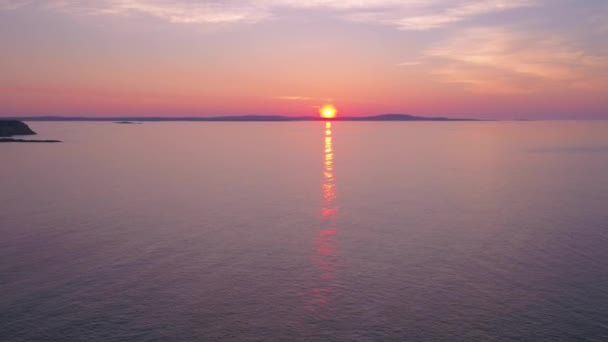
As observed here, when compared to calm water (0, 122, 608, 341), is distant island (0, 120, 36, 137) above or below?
above

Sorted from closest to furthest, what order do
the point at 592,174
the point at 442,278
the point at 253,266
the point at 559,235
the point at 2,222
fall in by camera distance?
the point at 442,278, the point at 253,266, the point at 559,235, the point at 2,222, the point at 592,174

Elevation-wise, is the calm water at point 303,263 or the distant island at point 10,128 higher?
the distant island at point 10,128

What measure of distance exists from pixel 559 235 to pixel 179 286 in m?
26.2

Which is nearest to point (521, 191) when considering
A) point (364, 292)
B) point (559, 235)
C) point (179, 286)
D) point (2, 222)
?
point (559, 235)

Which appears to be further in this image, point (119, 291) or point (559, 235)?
point (559, 235)

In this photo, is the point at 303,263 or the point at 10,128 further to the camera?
the point at 10,128

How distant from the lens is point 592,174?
233ft

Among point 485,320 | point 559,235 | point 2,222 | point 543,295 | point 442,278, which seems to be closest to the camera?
point 485,320

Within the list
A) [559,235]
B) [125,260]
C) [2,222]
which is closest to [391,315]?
[125,260]

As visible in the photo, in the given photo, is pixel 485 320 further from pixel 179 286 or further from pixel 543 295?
pixel 179 286

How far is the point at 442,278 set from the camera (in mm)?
25703

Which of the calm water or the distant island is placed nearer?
the calm water

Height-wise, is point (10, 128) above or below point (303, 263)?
above

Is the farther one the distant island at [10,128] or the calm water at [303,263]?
the distant island at [10,128]
